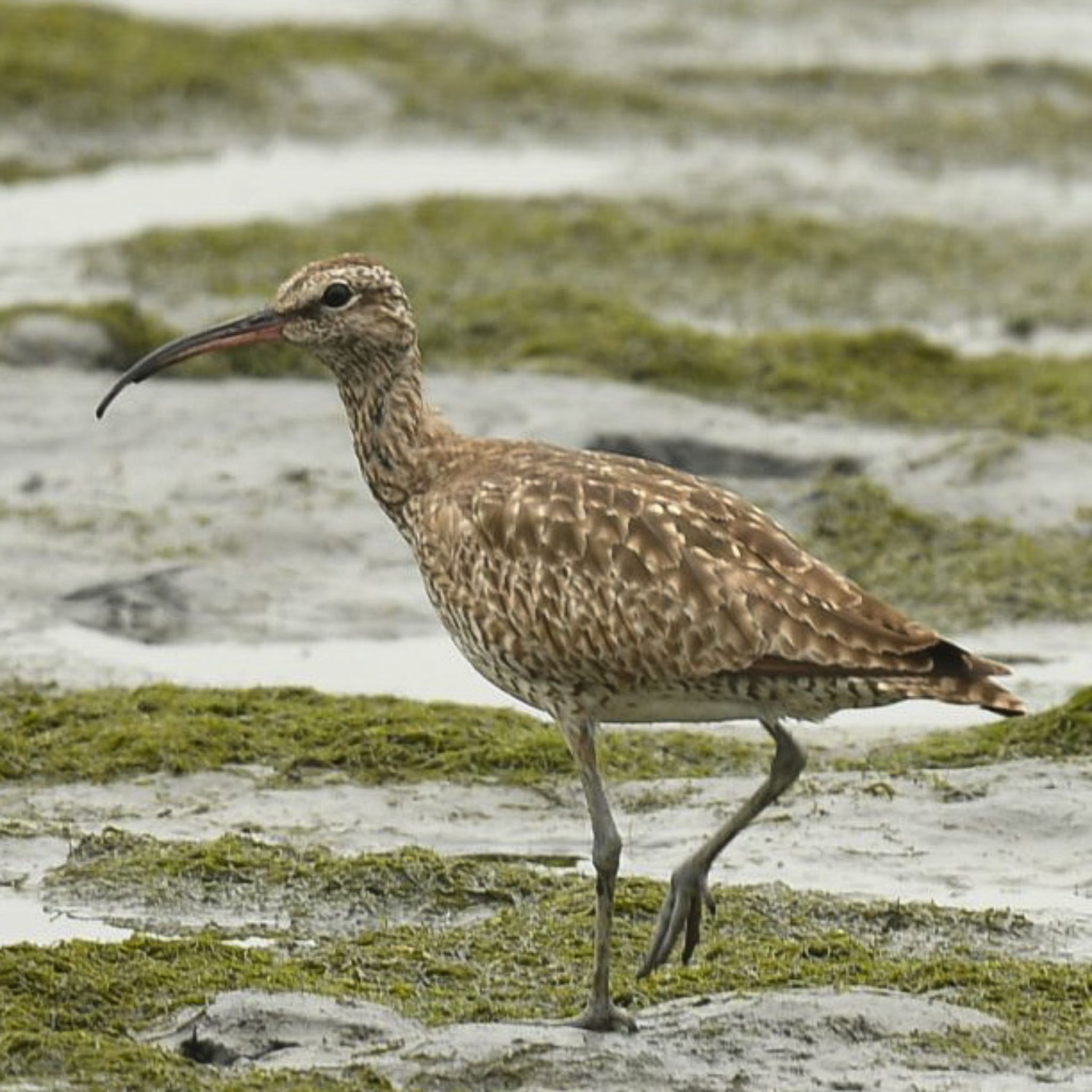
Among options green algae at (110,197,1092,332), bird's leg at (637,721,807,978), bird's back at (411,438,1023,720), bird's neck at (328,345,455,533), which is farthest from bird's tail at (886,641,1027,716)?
green algae at (110,197,1092,332)

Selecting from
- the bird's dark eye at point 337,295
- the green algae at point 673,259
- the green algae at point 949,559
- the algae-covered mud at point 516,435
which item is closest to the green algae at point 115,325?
the algae-covered mud at point 516,435

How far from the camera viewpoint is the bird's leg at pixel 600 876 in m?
7.77

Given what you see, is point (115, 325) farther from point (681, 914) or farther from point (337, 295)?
point (681, 914)

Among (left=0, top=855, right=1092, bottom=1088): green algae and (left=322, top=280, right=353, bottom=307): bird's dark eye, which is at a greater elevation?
(left=322, top=280, right=353, bottom=307): bird's dark eye

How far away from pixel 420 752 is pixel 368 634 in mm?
1832

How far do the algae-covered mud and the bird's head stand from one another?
1.46m

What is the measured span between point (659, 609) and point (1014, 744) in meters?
2.83

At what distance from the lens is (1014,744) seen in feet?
34.5

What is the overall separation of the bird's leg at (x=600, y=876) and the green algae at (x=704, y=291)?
22.7ft

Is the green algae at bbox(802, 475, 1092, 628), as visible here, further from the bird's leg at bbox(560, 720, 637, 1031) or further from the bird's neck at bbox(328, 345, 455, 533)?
the bird's leg at bbox(560, 720, 637, 1031)

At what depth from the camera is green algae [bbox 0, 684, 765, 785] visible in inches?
408

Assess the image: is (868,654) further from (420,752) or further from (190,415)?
(190,415)

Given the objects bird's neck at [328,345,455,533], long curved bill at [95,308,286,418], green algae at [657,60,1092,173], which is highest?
green algae at [657,60,1092,173]

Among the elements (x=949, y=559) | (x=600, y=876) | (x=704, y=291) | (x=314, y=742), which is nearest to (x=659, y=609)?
(x=600, y=876)
